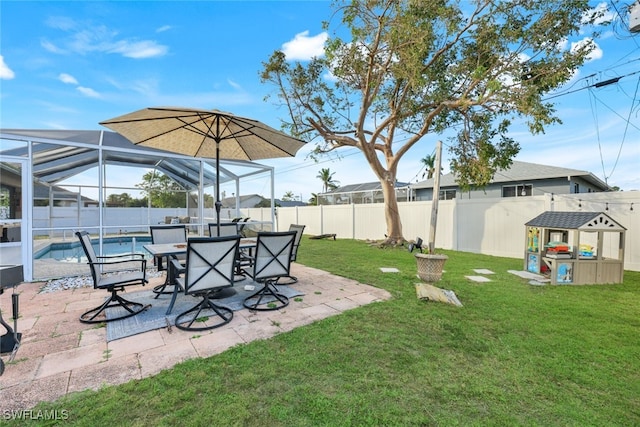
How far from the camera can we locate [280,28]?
356 inches

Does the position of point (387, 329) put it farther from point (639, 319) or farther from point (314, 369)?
point (639, 319)

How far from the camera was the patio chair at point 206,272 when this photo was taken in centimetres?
294

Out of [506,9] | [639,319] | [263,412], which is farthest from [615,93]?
[263,412]

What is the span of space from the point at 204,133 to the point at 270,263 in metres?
2.42

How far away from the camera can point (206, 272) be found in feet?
10.1

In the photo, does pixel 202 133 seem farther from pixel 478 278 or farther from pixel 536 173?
pixel 536 173

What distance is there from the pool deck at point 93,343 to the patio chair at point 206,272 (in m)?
0.20

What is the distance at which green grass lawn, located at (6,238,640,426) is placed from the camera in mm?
1734

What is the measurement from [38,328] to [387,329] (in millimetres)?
3858

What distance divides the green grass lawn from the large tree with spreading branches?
5.61 meters

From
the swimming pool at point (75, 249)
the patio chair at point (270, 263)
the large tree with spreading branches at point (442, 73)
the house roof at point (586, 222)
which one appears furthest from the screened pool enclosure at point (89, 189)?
the house roof at point (586, 222)

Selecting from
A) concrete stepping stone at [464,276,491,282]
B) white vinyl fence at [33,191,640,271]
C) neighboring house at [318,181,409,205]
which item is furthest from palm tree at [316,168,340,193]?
concrete stepping stone at [464,276,491,282]

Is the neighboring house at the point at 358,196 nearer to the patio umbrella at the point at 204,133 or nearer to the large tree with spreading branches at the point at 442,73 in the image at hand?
the large tree with spreading branches at the point at 442,73

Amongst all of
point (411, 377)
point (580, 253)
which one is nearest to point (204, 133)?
point (411, 377)
